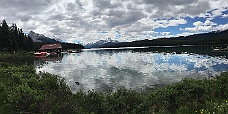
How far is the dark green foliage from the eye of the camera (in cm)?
10949

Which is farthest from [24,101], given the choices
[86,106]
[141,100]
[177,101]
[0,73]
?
[0,73]

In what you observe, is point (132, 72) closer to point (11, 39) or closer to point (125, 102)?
point (125, 102)

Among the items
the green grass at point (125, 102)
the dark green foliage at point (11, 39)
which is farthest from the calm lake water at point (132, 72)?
the dark green foliage at point (11, 39)

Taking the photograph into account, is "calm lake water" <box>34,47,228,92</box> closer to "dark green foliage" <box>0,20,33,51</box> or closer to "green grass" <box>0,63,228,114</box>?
"green grass" <box>0,63,228,114</box>

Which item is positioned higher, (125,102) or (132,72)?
(125,102)

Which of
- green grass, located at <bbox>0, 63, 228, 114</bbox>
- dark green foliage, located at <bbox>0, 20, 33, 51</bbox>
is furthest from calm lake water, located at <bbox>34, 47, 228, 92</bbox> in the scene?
dark green foliage, located at <bbox>0, 20, 33, 51</bbox>

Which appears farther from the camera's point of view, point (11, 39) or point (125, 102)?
point (11, 39)

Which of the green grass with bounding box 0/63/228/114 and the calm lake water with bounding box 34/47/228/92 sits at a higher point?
the green grass with bounding box 0/63/228/114

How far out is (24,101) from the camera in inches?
521

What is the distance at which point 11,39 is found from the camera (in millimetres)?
112875

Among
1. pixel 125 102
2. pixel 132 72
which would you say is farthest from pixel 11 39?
pixel 125 102

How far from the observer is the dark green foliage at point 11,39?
→ 359 ft

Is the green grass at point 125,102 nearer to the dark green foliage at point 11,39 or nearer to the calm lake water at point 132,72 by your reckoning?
the calm lake water at point 132,72

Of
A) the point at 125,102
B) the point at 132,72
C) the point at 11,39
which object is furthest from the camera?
the point at 11,39
